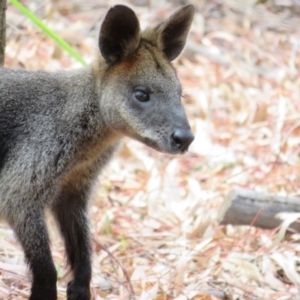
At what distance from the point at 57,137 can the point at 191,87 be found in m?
4.77

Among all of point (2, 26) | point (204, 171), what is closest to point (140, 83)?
point (2, 26)

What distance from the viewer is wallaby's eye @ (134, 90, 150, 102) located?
14.7 feet

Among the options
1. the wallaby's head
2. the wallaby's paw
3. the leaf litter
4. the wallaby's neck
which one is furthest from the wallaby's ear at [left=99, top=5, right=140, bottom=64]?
the wallaby's paw

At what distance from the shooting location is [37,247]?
14.5ft

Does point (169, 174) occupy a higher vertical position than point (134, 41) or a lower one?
lower

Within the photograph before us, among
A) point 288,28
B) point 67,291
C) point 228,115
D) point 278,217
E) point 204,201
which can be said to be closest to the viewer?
point 67,291

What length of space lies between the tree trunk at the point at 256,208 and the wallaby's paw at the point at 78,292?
1506 mm

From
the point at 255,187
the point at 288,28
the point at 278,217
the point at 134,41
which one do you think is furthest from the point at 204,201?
the point at 288,28

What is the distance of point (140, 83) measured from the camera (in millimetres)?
4512

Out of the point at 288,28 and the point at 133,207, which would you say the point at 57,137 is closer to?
the point at 133,207

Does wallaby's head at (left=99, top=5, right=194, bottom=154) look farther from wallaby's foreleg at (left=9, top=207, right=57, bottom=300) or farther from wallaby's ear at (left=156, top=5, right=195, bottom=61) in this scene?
wallaby's foreleg at (left=9, top=207, right=57, bottom=300)

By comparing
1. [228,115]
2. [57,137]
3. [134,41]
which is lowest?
[228,115]

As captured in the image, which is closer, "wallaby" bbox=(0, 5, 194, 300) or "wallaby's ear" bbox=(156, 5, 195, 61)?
"wallaby" bbox=(0, 5, 194, 300)

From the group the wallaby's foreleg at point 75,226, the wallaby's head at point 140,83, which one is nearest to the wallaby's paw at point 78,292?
the wallaby's foreleg at point 75,226
